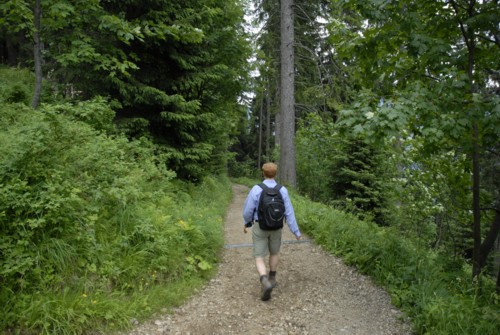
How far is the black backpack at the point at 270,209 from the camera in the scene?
15.4ft

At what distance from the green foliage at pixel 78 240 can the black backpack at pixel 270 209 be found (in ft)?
4.83

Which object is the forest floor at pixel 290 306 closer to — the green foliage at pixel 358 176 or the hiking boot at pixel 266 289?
the hiking boot at pixel 266 289

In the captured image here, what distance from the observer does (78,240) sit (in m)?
4.12

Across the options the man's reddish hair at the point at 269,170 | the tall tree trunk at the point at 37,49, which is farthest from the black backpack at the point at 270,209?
the tall tree trunk at the point at 37,49

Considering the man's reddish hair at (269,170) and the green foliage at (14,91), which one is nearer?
the man's reddish hair at (269,170)

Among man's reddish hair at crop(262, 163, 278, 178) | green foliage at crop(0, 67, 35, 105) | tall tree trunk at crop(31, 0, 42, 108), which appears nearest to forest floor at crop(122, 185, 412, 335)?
man's reddish hair at crop(262, 163, 278, 178)

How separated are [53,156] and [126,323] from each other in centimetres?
235

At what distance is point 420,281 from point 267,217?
2378mm

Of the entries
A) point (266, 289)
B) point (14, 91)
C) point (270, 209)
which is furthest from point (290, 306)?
point (14, 91)

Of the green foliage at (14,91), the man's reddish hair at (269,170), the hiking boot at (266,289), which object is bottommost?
the hiking boot at (266,289)

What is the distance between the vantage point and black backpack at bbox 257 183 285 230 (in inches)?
184

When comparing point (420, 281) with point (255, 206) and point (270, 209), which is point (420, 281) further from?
point (255, 206)

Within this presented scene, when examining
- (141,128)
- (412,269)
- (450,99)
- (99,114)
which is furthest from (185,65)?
(412,269)

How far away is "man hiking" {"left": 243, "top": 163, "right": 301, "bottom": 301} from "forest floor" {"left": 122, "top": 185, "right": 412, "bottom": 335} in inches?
15.1
